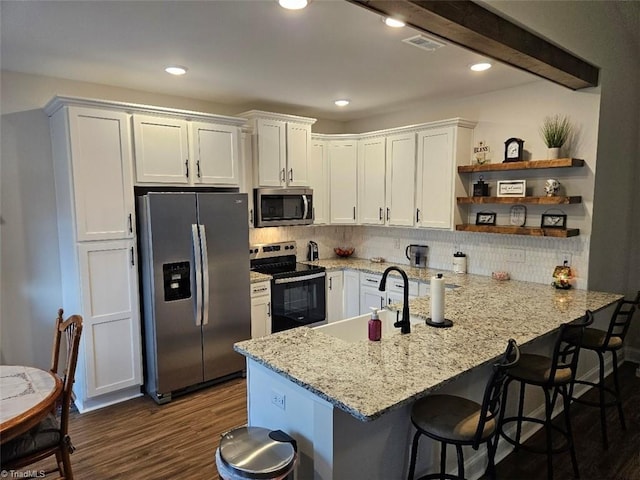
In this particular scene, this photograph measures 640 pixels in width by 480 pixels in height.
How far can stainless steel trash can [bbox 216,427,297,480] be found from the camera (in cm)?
159

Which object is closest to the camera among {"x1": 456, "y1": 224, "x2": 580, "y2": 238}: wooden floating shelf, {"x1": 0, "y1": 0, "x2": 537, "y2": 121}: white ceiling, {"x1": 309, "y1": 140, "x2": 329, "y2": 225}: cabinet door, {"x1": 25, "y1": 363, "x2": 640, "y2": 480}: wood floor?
{"x1": 0, "y1": 0, "x2": 537, "y2": 121}: white ceiling

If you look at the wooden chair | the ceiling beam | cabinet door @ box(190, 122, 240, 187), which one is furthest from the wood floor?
the ceiling beam

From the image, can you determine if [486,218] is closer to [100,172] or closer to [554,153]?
[554,153]

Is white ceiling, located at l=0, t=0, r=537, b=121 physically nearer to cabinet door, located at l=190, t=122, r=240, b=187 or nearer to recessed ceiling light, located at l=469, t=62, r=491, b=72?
recessed ceiling light, located at l=469, t=62, r=491, b=72

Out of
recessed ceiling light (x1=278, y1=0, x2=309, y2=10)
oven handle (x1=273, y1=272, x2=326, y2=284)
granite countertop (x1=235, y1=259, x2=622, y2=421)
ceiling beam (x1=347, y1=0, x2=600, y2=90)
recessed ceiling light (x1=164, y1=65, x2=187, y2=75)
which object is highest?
recessed ceiling light (x1=164, y1=65, x2=187, y2=75)

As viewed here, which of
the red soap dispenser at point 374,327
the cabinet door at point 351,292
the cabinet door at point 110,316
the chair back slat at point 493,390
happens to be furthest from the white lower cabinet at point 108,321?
the chair back slat at point 493,390

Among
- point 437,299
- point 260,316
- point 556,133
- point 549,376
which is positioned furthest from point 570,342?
point 260,316

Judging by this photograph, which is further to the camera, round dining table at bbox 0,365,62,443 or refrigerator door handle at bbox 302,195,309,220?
refrigerator door handle at bbox 302,195,309,220

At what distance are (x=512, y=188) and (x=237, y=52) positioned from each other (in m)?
2.59

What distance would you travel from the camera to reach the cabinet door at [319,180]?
4895 mm

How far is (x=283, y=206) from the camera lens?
446 centimetres

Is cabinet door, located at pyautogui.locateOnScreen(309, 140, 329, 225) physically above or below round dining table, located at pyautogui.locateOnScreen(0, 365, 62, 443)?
above

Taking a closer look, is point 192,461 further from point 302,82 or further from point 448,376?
point 302,82

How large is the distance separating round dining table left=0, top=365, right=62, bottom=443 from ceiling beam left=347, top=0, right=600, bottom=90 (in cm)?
229
